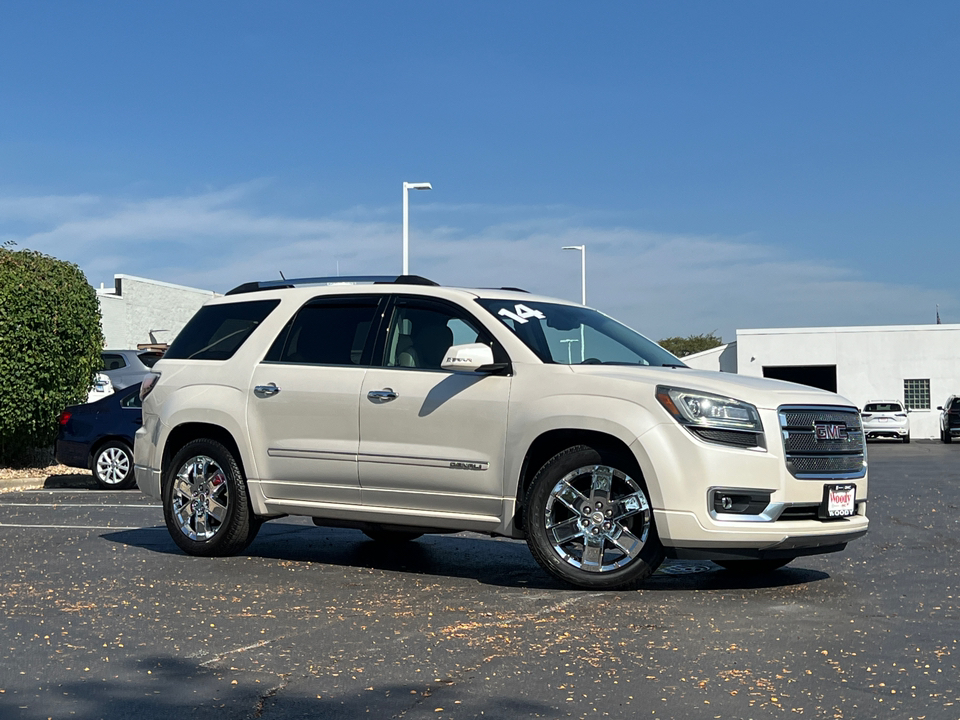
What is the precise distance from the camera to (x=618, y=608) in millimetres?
6707

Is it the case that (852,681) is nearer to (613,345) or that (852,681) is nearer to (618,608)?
(618,608)

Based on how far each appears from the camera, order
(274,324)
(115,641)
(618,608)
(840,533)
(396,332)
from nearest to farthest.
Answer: (115,641)
(618,608)
(840,533)
(396,332)
(274,324)

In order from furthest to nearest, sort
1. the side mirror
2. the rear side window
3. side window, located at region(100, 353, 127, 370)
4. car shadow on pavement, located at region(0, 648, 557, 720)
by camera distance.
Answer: side window, located at region(100, 353, 127, 370), the rear side window, the side mirror, car shadow on pavement, located at region(0, 648, 557, 720)

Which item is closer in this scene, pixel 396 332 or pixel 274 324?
pixel 396 332

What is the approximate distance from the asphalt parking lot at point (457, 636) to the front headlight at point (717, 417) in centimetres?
95

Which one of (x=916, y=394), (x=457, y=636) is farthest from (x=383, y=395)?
(x=916, y=394)

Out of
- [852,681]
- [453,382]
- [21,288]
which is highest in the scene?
[21,288]

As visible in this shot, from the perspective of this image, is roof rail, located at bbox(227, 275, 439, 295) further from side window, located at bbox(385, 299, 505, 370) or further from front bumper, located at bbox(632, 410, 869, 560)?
front bumper, located at bbox(632, 410, 869, 560)

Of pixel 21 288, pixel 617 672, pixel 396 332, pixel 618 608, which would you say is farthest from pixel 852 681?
pixel 21 288

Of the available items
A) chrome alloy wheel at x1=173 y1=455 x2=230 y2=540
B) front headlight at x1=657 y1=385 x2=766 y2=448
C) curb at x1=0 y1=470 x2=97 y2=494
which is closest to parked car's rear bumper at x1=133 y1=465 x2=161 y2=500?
chrome alloy wheel at x1=173 y1=455 x2=230 y2=540

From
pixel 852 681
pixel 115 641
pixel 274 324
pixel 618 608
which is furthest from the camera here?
pixel 274 324

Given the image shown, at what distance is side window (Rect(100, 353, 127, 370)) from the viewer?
69.2 ft

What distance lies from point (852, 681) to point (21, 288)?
1517 cm

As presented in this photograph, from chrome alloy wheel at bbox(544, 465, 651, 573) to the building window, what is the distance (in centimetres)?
4513
